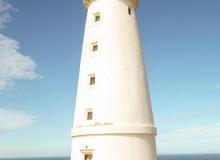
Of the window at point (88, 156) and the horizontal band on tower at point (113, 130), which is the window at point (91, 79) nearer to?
the horizontal band on tower at point (113, 130)

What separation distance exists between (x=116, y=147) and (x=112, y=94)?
2626mm

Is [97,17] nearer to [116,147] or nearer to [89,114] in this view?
[89,114]

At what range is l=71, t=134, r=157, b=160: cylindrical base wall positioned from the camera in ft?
43.0

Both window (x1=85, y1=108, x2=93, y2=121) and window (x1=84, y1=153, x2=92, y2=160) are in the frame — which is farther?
window (x1=85, y1=108, x2=93, y2=121)

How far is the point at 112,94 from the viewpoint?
46.2 feet

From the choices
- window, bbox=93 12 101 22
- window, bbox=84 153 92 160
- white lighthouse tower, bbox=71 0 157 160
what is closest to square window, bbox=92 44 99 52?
white lighthouse tower, bbox=71 0 157 160

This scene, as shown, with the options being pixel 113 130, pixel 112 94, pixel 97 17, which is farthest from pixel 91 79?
pixel 97 17

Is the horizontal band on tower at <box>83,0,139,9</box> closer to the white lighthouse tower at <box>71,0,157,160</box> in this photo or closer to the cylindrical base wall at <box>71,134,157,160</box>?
the white lighthouse tower at <box>71,0,157,160</box>

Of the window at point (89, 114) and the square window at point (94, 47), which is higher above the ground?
the square window at point (94, 47)

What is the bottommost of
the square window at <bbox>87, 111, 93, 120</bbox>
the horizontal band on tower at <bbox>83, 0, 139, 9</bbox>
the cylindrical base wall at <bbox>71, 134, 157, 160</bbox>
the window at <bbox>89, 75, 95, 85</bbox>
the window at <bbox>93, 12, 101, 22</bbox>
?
the cylindrical base wall at <bbox>71, 134, 157, 160</bbox>

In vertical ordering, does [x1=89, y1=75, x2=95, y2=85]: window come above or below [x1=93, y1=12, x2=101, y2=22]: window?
below

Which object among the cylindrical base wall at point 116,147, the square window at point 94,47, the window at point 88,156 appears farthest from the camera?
the square window at point 94,47

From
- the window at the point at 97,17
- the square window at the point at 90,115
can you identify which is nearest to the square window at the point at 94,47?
the window at the point at 97,17

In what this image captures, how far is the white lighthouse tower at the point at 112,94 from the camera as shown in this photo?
43.9 ft
